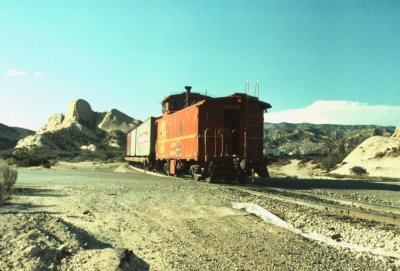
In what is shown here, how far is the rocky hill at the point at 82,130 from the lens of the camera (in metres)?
97.8

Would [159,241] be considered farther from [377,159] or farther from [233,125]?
[377,159]

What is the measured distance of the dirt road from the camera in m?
5.05

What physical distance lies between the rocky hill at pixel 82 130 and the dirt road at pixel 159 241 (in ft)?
279

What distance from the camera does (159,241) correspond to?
288 inches

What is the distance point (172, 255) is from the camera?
636cm

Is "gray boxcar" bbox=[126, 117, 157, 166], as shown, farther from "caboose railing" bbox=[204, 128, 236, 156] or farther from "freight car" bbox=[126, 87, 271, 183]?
"caboose railing" bbox=[204, 128, 236, 156]

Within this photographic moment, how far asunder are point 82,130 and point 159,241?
10873 cm

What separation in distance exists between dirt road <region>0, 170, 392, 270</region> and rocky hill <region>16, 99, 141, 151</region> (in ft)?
279

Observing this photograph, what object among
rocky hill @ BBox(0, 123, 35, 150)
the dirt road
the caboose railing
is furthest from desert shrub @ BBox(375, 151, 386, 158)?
rocky hill @ BBox(0, 123, 35, 150)

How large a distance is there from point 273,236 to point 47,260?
440 cm

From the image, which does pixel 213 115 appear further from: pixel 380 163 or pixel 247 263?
pixel 380 163

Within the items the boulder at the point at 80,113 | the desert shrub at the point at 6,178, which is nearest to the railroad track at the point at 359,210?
the desert shrub at the point at 6,178

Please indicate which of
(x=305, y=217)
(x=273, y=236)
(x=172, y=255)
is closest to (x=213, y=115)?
(x=305, y=217)

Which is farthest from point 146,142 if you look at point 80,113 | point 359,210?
point 80,113
